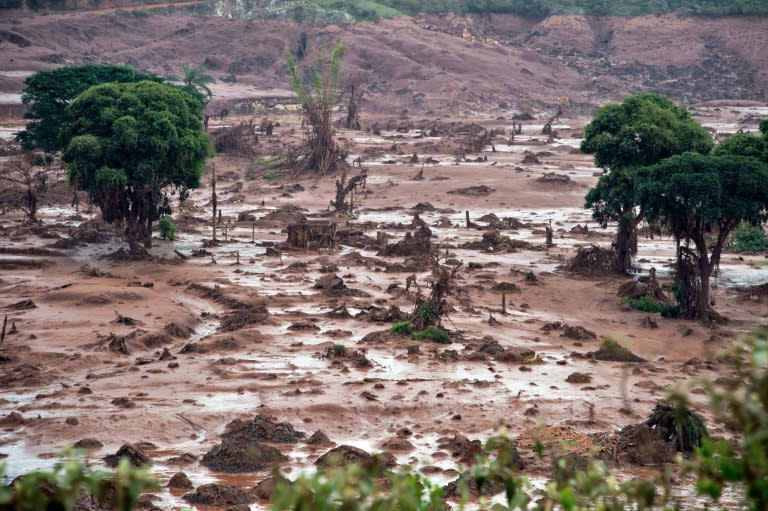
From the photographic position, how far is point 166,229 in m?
29.9

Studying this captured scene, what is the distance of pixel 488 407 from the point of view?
46.5 ft

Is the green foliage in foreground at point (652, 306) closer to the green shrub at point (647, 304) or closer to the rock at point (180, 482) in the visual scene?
the green shrub at point (647, 304)

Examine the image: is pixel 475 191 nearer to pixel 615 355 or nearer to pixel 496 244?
pixel 496 244

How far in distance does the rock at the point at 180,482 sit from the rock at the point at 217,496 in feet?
0.69

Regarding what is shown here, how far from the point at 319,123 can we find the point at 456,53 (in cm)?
4110

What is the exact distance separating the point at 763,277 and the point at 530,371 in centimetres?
1210

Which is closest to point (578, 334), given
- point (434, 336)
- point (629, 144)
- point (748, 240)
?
point (434, 336)

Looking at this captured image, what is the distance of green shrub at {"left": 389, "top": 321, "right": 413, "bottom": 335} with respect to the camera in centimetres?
1862

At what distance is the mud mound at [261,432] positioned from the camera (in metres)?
12.5

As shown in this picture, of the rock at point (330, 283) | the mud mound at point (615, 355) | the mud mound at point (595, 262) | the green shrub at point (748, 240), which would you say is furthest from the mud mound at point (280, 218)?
the mud mound at point (615, 355)

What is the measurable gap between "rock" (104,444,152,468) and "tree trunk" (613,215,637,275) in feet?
54.3

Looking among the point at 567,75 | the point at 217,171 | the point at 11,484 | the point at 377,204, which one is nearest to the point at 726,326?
the point at 11,484

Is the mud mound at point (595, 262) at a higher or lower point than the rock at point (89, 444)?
higher

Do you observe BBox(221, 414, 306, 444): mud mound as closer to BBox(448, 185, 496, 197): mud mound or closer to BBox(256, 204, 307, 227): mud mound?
BBox(256, 204, 307, 227): mud mound
